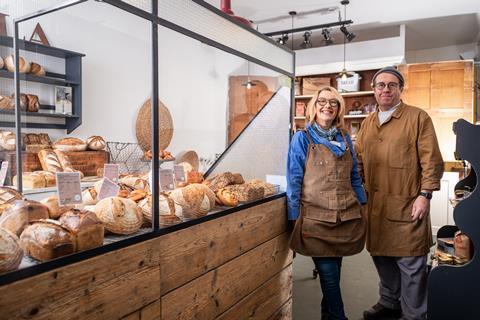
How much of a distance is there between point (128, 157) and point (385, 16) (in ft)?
13.6

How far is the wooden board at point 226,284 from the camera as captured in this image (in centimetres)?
124

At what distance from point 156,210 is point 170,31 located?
67cm

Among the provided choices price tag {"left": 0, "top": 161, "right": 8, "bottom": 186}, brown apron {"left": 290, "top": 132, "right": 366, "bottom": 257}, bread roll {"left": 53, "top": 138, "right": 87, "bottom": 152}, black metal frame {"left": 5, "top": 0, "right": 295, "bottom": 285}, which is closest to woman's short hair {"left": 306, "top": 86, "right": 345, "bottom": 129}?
brown apron {"left": 290, "top": 132, "right": 366, "bottom": 257}

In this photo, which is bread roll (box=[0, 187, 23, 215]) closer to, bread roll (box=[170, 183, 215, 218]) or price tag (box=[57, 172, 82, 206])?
price tag (box=[57, 172, 82, 206])

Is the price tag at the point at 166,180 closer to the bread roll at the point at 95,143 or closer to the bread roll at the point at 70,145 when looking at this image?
the bread roll at the point at 95,143

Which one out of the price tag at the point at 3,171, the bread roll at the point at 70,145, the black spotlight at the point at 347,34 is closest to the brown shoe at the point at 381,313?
the price tag at the point at 3,171

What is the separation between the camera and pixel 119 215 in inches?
42.9

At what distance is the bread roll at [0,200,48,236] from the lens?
0.93 meters

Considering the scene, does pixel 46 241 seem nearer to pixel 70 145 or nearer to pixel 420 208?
pixel 420 208

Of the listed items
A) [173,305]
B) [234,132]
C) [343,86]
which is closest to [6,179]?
[173,305]

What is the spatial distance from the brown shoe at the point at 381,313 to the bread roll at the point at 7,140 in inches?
92.8

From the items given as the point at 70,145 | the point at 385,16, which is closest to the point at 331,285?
the point at 70,145

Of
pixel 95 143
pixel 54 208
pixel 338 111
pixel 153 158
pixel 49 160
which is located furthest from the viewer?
pixel 95 143

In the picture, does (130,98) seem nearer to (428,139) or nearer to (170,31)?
(170,31)
